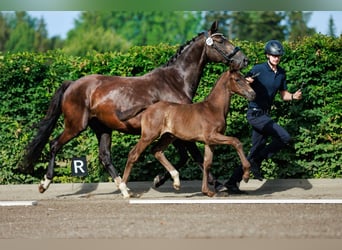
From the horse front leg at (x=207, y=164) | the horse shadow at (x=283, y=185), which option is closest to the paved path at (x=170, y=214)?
the horse shadow at (x=283, y=185)

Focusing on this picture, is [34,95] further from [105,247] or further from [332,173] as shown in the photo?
[105,247]

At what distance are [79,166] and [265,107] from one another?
306 cm

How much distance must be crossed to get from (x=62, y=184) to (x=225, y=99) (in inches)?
121

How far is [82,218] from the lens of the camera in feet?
27.9

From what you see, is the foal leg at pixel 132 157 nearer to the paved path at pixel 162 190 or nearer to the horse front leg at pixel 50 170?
the paved path at pixel 162 190

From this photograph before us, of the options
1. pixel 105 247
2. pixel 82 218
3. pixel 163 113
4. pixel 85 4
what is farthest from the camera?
pixel 163 113

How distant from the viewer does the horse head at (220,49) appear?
10672mm

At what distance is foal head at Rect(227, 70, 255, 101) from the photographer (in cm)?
1019

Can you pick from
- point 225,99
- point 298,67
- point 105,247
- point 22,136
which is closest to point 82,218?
point 105,247

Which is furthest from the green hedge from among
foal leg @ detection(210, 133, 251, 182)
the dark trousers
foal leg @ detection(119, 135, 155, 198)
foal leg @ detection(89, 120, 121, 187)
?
foal leg @ detection(210, 133, 251, 182)

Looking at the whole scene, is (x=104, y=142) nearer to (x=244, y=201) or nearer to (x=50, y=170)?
(x=50, y=170)

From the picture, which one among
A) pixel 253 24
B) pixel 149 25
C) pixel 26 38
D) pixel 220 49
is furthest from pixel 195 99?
pixel 149 25

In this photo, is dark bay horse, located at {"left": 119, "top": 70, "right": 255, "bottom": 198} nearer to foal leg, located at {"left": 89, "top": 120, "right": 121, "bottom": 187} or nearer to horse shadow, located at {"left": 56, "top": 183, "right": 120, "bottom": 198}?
foal leg, located at {"left": 89, "top": 120, "right": 121, "bottom": 187}

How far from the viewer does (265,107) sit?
422 inches
